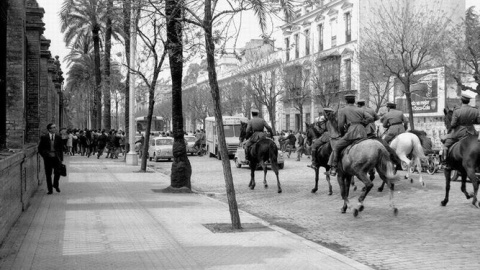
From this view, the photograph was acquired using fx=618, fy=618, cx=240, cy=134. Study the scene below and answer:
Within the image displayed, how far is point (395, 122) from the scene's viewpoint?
16797 millimetres

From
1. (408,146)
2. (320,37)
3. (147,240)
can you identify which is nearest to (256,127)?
(408,146)

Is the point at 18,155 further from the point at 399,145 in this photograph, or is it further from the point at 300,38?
the point at 300,38

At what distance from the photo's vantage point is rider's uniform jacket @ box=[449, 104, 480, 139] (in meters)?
12.9

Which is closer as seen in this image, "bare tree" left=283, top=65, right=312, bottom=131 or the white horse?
the white horse

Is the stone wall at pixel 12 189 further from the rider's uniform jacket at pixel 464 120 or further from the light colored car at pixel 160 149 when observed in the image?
the light colored car at pixel 160 149

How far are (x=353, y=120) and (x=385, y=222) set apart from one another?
2372mm

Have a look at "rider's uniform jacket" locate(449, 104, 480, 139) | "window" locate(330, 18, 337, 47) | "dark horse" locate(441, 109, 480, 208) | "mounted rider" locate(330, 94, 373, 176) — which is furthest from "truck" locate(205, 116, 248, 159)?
"dark horse" locate(441, 109, 480, 208)

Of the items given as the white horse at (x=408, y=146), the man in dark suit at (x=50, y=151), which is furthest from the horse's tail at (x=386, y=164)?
the man in dark suit at (x=50, y=151)

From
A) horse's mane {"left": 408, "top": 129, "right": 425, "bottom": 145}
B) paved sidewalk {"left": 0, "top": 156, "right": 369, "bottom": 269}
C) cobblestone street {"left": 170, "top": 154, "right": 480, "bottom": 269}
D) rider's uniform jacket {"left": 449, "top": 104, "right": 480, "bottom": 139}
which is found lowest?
cobblestone street {"left": 170, "top": 154, "right": 480, "bottom": 269}

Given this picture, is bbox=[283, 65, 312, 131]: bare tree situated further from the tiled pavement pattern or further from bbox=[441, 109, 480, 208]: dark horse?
bbox=[441, 109, 480, 208]: dark horse

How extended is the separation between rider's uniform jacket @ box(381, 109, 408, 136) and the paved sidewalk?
577 cm

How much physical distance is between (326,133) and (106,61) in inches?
962

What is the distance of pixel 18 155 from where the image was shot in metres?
11.3

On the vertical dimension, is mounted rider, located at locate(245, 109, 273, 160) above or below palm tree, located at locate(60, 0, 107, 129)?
below
